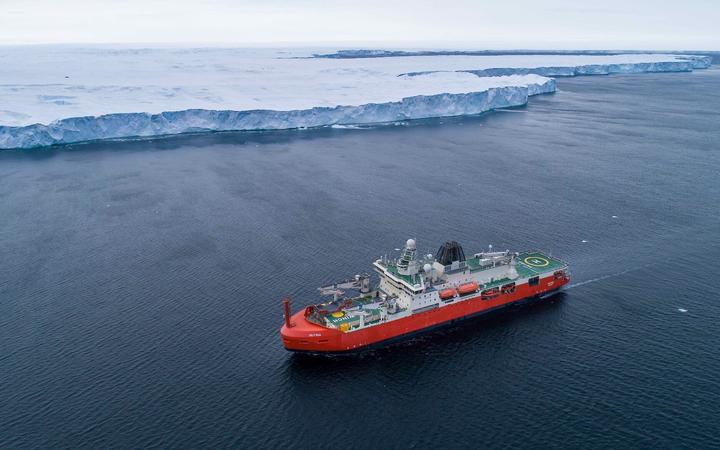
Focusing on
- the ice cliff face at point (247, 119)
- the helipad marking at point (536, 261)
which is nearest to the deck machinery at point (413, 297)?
the helipad marking at point (536, 261)

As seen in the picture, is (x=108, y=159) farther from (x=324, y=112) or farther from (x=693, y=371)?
(x=693, y=371)

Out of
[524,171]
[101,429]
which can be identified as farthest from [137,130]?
[101,429]

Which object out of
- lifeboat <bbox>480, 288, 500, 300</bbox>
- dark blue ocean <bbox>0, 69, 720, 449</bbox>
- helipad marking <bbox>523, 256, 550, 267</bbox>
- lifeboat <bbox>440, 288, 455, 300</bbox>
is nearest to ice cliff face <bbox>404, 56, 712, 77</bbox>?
dark blue ocean <bbox>0, 69, 720, 449</bbox>

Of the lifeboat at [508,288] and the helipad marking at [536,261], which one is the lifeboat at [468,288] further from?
the helipad marking at [536,261]

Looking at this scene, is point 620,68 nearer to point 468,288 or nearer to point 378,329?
point 468,288

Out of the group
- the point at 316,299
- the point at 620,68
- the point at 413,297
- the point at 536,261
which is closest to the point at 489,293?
the point at 413,297

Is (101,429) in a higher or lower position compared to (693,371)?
lower
